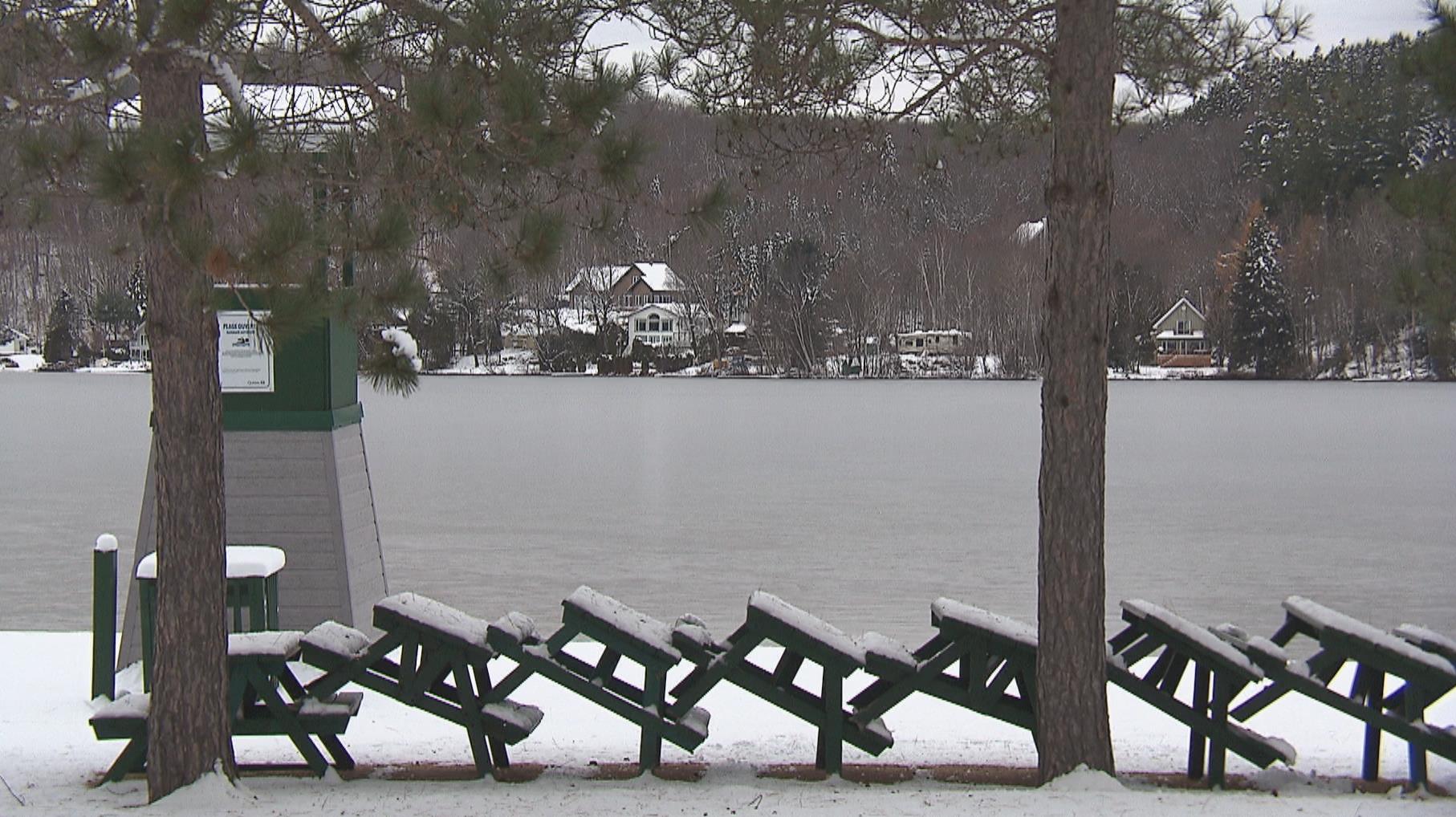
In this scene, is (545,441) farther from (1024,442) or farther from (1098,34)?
(1098,34)

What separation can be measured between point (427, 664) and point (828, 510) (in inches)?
436

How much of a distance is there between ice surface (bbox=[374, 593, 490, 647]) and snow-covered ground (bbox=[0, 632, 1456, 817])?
16.1 inches

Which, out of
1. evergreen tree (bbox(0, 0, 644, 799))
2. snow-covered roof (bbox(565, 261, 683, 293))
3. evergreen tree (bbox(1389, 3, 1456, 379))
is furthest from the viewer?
snow-covered roof (bbox(565, 261, 683, 293))

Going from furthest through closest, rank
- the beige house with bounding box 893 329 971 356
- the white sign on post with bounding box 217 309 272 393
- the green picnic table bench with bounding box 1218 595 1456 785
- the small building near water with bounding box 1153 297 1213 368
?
the small building near water with bounding box 1153 297 1213 368
the beige house with bounding box 893 329 971 356
the white sign on post with bounding box 217 309 272 393
the green picnic table bench with bounding box 1218 595 1456 785

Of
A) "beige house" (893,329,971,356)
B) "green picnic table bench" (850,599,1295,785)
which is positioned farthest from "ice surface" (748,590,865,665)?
"beige house" (893,329,971,356)

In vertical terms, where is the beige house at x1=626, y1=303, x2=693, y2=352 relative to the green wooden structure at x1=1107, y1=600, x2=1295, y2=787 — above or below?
above

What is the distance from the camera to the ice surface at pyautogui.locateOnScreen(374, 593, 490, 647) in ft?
13.6

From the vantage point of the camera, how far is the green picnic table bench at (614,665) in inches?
163

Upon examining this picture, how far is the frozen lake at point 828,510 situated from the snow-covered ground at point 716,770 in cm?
282

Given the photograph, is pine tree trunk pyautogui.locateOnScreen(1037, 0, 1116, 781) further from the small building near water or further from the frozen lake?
the small building near water

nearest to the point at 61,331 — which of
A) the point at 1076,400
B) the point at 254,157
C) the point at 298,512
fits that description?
the point at 298,512

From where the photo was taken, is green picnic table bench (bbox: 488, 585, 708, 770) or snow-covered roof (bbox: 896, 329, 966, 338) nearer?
green picnic table bench (bbox: 488, 585, 708, 770)

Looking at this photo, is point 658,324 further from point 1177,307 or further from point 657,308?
point 1177,307

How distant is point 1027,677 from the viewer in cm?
436
